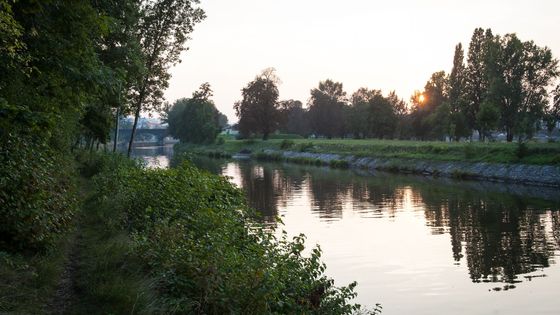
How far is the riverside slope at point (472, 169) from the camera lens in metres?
45.8

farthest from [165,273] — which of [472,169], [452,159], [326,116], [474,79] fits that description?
[326,116]

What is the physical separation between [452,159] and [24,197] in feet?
181

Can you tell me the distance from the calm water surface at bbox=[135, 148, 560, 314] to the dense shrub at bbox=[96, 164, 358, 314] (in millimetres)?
3794

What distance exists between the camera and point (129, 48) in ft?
87.6

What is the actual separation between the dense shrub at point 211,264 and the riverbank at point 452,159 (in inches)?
1515

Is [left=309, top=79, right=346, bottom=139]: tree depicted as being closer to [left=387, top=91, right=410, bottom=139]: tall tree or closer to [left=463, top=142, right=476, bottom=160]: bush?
[left=387, top=91, right=410, bottom=139]: tall tree

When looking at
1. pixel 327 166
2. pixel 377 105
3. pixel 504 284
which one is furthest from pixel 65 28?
pixel 377 105

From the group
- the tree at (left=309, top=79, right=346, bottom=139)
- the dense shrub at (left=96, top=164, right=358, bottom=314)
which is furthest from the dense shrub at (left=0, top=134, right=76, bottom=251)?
the tree at (left=309, top=79, right=346, bottom=139)

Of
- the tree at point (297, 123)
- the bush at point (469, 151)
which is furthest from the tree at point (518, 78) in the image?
the tree at point (297, 123)

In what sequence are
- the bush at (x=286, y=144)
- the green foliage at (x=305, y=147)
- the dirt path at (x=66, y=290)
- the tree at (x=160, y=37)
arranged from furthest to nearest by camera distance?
1. the bush at (x=286, y=144)
2. the green foliage at (x=305, y=147)
3. the tree at (x=160, y=37)
4. the dirt path at (x=66, y=290)

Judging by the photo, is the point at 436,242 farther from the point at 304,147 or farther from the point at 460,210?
the point at 304,147

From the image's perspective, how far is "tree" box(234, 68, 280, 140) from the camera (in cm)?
11950

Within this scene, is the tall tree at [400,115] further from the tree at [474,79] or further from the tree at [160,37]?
the tree at [160,37]

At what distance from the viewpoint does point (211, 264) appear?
957 cm
